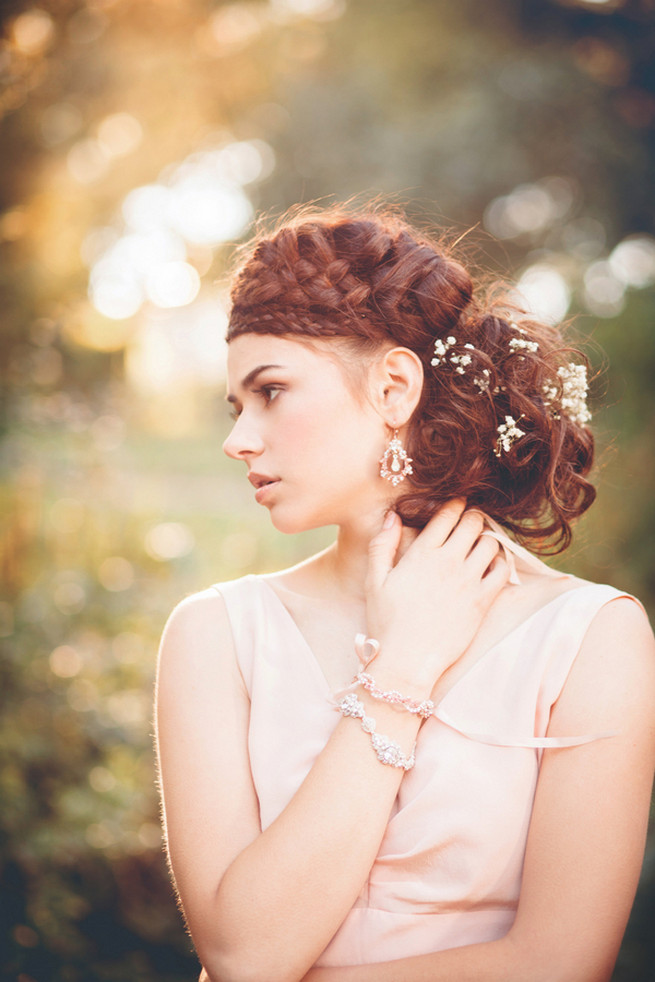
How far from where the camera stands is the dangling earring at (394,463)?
1860 mm

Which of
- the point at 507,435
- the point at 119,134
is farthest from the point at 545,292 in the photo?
the point at 507,435

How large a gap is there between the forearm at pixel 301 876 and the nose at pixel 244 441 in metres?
0.75

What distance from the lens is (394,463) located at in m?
1.86

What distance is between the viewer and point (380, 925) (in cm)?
153

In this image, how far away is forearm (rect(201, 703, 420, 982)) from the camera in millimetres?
1406

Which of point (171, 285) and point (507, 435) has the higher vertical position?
point (171, 285)

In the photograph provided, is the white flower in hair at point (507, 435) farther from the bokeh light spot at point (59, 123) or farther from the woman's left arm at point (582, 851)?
the bokeh light spot at point (59, 123)

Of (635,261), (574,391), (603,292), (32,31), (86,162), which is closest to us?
(574,391)

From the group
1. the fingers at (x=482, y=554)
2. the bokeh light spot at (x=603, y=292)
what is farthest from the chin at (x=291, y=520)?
the bokeh light spot at (x=603, y=292)

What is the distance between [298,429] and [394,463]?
27 centimetres

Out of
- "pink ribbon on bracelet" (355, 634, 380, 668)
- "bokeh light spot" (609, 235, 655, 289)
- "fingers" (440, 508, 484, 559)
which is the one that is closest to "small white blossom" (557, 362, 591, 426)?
"fingers" (440, 508, 484, 559)

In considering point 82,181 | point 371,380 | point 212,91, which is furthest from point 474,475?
point 212,91

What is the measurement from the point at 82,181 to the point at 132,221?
21.7 inches

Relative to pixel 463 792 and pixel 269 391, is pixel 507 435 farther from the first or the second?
pixel 463 792
